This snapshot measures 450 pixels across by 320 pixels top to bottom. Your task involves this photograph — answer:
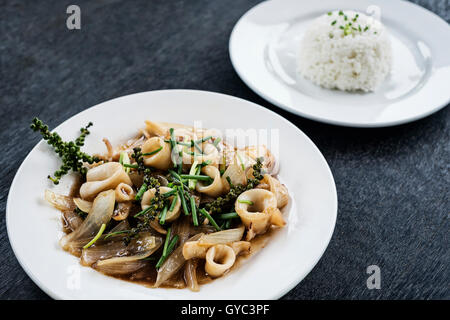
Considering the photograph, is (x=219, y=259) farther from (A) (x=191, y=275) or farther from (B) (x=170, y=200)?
(B) (x=170, y=200)

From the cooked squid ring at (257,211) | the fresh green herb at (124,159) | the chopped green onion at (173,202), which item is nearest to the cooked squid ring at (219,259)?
the cooked squid ring at (257,211)

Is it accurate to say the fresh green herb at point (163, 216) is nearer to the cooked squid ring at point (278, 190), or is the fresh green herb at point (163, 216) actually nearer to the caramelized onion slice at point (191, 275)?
the caramelized onion slice at point (191, 275)

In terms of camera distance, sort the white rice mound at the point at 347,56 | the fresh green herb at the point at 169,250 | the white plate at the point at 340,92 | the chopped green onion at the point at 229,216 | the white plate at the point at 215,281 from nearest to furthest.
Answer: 1. the white plate at the point at 215,281
2. the fresh green herb at the point at 169,250
3. the chopped green onion at the point at 229,216
4. the white plate at the point at 340,92
5. the white rice mound at the point at 347,56

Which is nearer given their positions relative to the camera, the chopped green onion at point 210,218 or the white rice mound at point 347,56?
the chopped green onion at point 210,218

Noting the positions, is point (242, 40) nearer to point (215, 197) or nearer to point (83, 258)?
point (215, 197)

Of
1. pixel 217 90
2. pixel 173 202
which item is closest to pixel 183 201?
pixel 173 202

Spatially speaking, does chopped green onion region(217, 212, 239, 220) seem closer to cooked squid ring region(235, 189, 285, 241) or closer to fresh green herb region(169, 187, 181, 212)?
cooked squid ring region(235, 189, 285, 241)

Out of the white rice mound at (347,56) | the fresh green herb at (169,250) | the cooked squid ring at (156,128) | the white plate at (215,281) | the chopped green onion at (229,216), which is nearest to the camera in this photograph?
the white plate at (215,281)

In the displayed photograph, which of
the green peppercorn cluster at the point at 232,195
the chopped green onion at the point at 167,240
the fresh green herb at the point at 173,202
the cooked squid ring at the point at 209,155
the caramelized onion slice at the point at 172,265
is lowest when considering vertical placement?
the caramelized onion slice at the point at 172,265
